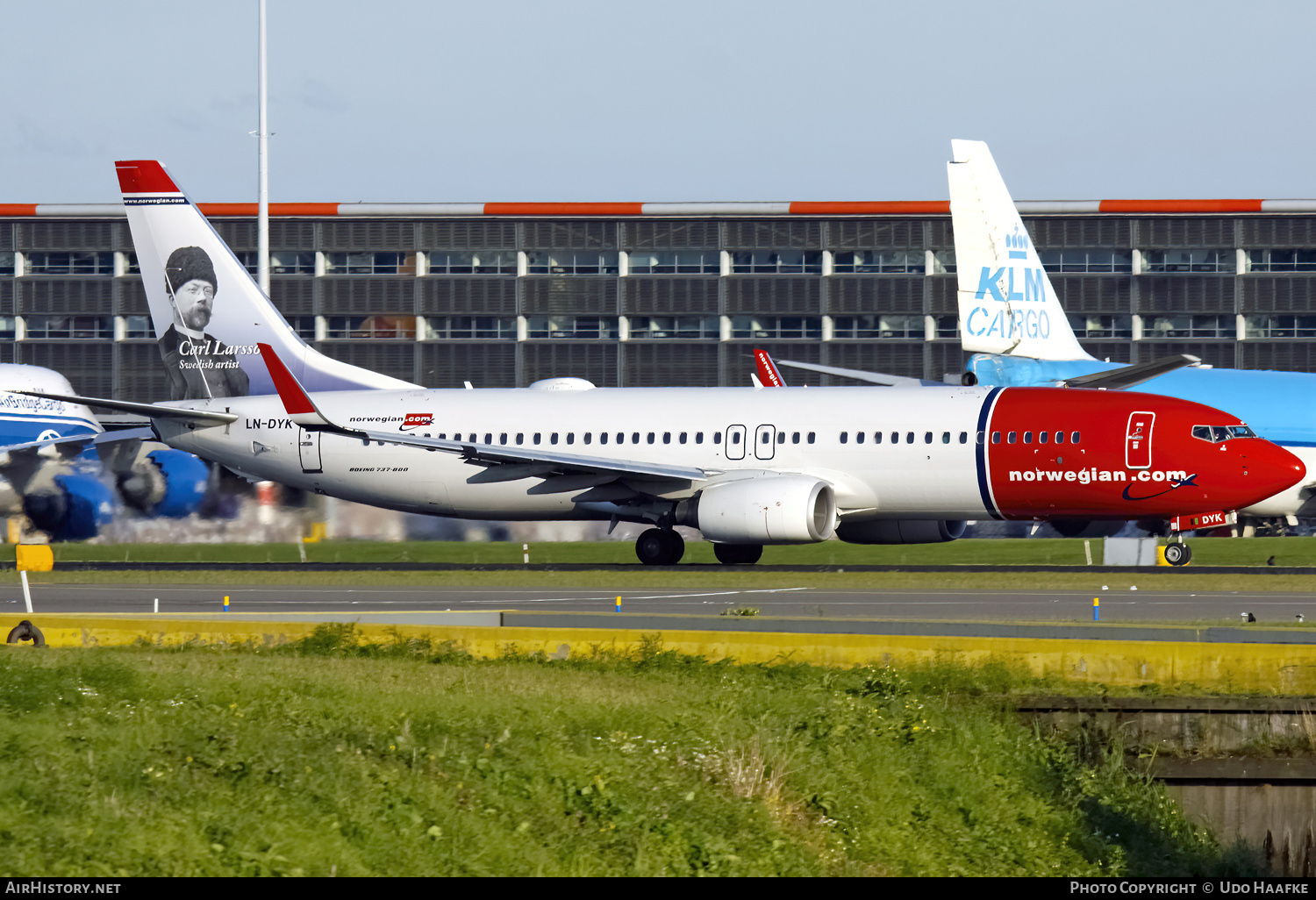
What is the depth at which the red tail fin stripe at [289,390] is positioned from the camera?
117 feet

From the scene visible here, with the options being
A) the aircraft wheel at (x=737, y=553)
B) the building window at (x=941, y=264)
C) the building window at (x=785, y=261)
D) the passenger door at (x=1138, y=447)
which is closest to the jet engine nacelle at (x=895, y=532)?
the aircraft wheel at (x=737, y=553)

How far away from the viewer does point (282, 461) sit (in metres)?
40.6

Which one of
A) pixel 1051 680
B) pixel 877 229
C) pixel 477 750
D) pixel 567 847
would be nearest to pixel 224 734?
pixel 477 750

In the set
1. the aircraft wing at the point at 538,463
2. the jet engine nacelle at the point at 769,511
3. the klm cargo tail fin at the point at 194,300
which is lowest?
the jet engine nacelle at the point at 769,511

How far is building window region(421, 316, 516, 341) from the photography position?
A: 261 feet

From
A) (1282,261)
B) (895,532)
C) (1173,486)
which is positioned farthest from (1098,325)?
(1173,486)

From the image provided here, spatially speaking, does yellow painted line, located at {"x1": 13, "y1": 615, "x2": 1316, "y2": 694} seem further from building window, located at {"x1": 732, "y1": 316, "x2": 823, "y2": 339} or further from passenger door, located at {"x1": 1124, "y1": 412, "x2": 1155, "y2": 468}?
building window, located at {"x1": 732, "y1": 316, "x2": 823, "y2": 339}

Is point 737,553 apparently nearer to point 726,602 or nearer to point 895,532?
point 895,532

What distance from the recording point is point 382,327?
7925 cm

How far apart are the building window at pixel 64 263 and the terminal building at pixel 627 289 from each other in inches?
3.6

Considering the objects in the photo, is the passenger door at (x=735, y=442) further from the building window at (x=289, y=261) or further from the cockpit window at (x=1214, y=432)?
the building window at (x=289, y=261)

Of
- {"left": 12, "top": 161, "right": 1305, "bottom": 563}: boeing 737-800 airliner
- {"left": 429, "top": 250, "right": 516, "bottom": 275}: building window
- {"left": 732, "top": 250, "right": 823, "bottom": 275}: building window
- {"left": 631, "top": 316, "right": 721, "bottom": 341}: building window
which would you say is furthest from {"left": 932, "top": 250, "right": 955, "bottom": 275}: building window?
{"left": 12, "top": 161, "right": 1305, "bottom": 563}: boeing 737-800 airliner

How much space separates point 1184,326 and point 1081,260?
229 inches
